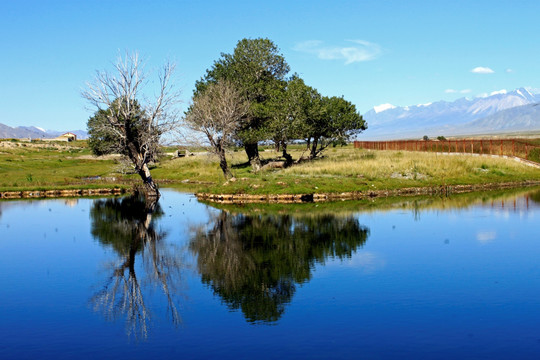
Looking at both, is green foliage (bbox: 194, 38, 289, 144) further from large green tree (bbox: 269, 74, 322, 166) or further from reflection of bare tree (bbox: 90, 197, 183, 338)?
reflection of bare tree (bbox: 90, 197, 183, 338)

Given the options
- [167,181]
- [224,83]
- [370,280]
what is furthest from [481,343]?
[167,181]

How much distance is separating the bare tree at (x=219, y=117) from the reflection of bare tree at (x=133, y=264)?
57.8 feet

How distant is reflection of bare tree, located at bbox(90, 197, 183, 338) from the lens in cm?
1844

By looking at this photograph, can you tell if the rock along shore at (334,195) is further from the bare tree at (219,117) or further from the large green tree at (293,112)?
the large green tree at (293,112)

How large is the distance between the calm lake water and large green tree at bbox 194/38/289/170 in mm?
35592

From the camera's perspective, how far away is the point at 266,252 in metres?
26.8

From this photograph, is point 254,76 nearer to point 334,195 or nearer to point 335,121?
point 335,121

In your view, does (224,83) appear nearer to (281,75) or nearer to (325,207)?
(281,75)

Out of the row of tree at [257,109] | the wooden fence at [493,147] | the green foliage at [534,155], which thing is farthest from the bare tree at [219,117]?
the green foliage at [534,155]

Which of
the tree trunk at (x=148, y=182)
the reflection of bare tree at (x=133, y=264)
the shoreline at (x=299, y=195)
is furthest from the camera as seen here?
the tree trunk at (x=148, y=182)

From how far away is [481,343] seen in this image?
1448cm

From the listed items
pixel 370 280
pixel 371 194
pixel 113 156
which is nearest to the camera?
pixel 370 280

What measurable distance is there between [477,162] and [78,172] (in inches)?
2367

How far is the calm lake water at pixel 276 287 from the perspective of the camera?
14.9m
